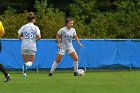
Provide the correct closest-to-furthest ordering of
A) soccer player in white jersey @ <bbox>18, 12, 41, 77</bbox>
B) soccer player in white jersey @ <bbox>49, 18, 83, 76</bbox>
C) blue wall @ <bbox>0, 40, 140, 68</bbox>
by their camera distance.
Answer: soccer player in white jersey @ <bbox>18, 12, 41, 77</bbox> → soccer player in white jersey @ <bbox>49, 18, 83, 76</bbox> → blue wall @ <bbox>0, 40, 140, 68</bbox>

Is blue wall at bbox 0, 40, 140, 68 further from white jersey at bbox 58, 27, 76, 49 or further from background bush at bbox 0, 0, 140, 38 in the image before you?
background bush at bbox 0, 0, 140, 38

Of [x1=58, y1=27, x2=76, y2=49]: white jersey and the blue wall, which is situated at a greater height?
[x1=58, y1=27, x2=76, y2=49]: white jersey

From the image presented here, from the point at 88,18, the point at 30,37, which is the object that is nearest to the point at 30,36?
the point at 30,37

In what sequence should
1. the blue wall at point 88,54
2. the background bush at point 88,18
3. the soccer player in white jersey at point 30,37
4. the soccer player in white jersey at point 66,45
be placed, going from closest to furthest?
the soccer player in white jersey at point 30,37, the soccer player in white jersey at point 66,45, the blue wall at point 88,54, the background bush at point 88,18

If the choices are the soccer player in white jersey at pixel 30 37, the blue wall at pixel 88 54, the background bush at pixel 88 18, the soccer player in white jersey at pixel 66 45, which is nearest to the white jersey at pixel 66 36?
the soccer player in white jersey at pixel 66 45

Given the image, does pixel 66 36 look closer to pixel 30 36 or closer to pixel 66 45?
pixel 66 45

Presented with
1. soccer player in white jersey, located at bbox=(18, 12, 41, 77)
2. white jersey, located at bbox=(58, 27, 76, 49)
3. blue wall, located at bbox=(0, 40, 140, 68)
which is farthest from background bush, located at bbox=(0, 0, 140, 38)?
soccer player in white jersey, located at bbox=(18, 12, 41, 77)

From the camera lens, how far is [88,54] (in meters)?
23.9

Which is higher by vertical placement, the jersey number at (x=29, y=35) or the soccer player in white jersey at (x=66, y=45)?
the jersey number at (x=29, y=35)

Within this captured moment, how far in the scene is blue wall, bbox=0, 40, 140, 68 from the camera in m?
23.0

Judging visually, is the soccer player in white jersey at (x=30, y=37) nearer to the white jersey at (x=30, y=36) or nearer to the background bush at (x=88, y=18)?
the white jersey at (x=30, y=36)

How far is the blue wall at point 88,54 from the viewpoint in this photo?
75.4ft

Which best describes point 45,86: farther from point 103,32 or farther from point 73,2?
point 73,2

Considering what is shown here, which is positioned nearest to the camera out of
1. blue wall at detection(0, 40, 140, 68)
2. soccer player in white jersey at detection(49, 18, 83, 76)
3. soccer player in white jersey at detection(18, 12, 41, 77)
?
soccer player in white jersey at detection(18, 12, 41, 77)
